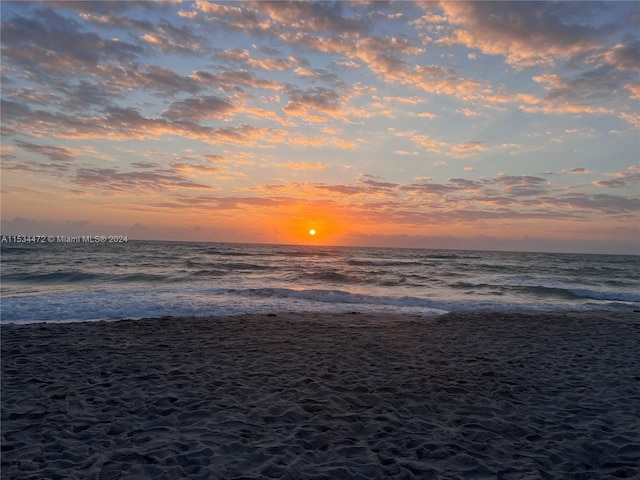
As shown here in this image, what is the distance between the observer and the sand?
484 cm

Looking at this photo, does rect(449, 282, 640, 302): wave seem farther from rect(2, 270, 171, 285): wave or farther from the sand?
rect(2, 270, 171, 285): wave

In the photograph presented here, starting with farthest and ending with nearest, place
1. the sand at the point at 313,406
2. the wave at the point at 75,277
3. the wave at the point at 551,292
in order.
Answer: the wave at the point at 75,277 → the wave at the point at 551,292 → the sand at the point at 313,406

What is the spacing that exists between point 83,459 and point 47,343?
6862 mm

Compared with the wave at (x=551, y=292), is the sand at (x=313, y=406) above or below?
above

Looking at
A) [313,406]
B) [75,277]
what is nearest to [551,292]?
[313,406]

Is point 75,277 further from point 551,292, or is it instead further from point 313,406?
point 551,292

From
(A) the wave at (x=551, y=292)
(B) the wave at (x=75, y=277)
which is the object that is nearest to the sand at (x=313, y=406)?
(A) the wave at (x=551, y=292)

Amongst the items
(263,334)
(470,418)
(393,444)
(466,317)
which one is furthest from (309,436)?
(466,317)

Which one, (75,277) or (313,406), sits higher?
(313,406)

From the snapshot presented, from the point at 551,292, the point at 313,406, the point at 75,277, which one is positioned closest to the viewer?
the point at 313,406

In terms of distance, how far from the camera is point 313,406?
654 centimetres

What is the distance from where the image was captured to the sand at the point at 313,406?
15.9ft

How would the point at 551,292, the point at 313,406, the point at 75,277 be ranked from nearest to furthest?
the point at 313,406, the point at 551,292, the point at 75,277

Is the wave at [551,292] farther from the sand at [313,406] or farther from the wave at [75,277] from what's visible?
the wave at [75,277]
